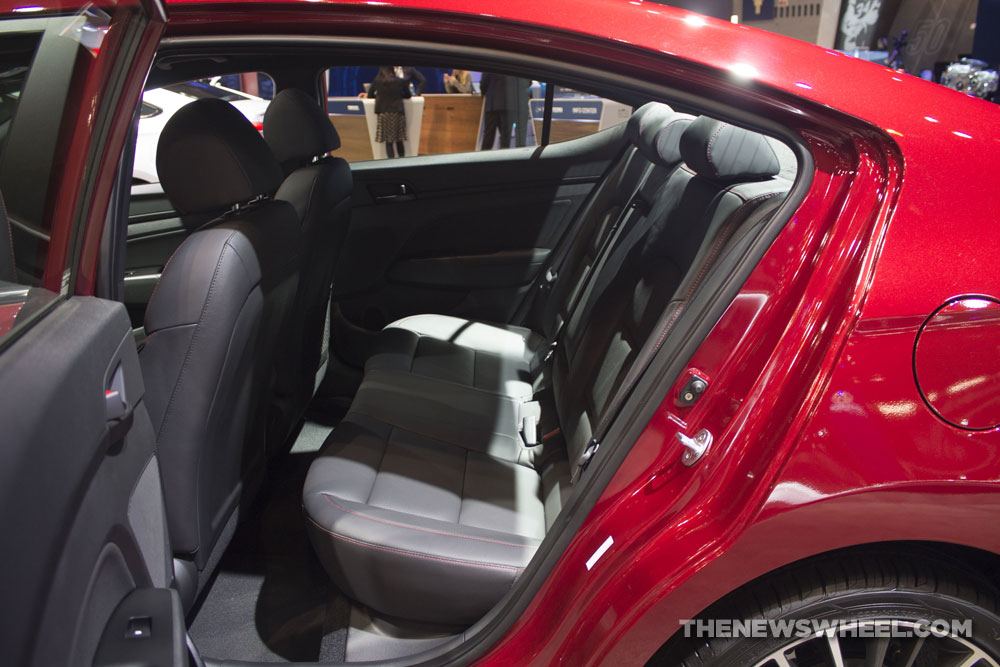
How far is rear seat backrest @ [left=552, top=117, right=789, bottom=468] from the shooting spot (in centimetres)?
124

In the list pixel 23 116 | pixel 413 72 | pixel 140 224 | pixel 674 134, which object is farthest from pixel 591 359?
pixel 413 72

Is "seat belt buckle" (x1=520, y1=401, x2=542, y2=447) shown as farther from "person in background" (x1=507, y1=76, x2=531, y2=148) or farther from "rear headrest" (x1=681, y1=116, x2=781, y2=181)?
"person in background" (x1=507, y1=76, x2=531, y2=148)

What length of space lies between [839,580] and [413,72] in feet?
15.2

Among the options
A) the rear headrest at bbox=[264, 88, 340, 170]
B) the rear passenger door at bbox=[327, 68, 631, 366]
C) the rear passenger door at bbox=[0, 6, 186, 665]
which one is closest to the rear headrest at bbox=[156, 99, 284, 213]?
the rear passenger door at bbox=[0, 6, 186, 665]

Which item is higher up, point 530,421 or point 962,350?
point 962,350

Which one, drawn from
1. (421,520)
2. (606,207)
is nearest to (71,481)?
(421,520)

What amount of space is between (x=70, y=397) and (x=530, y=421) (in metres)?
1.12

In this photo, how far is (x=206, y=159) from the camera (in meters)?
1.27

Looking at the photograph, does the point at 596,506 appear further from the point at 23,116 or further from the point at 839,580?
the point at 23,116

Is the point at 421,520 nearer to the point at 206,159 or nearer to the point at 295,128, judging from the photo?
the point at 206,159

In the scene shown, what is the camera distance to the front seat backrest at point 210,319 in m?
1.18

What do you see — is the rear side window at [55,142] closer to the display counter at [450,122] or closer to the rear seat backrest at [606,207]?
the rear seat backrest at [606,207]

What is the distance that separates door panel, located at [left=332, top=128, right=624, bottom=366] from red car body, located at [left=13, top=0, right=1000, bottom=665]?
1581 mm

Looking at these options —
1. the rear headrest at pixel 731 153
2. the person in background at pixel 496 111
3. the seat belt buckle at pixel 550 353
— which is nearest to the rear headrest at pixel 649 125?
the rear headrest at pixel 731 153
